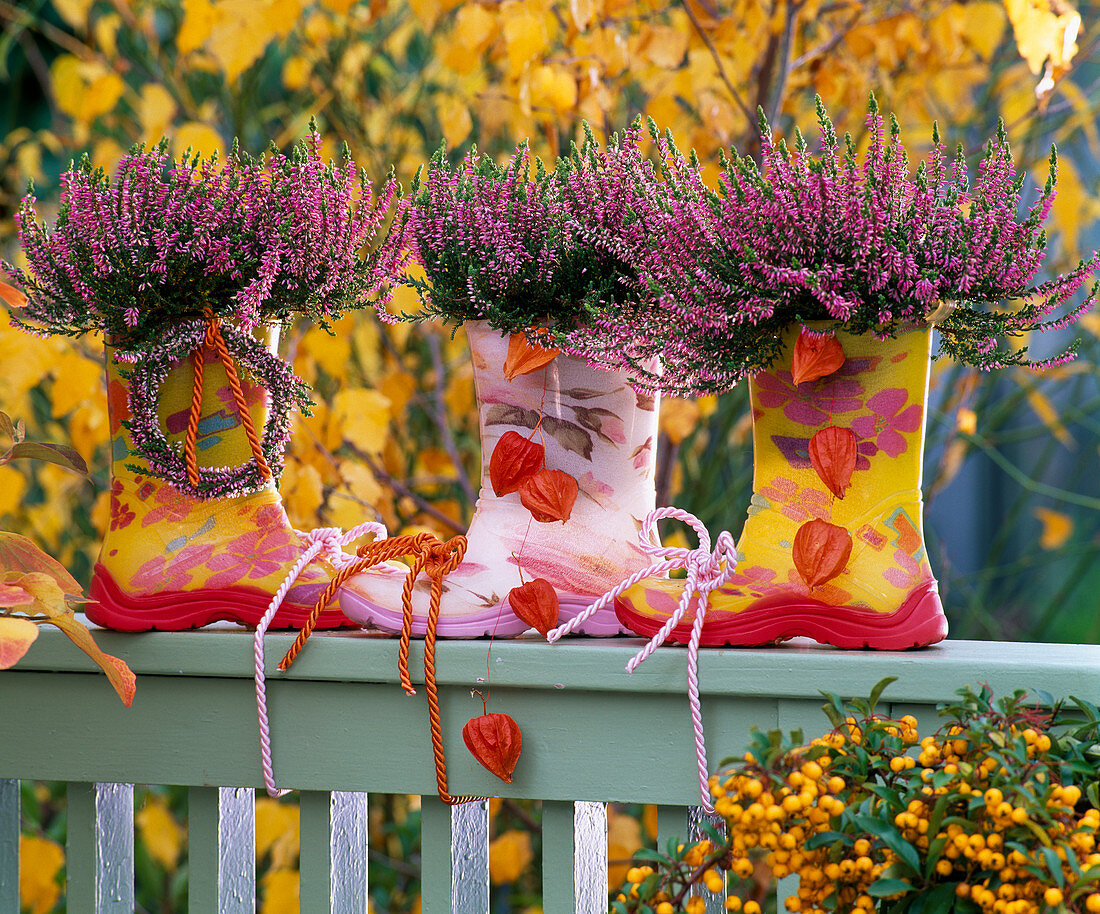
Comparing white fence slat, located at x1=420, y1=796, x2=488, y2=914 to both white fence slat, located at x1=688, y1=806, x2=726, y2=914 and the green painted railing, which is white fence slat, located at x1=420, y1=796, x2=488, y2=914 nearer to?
the green painted railing

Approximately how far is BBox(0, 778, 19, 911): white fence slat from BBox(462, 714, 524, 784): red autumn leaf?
36 centimetres

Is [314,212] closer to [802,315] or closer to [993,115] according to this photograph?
[802,315]

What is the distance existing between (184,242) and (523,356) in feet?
0.72

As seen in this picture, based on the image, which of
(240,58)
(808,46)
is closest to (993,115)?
(808,46)

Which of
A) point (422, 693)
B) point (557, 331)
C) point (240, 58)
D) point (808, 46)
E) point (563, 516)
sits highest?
point (808, 46)

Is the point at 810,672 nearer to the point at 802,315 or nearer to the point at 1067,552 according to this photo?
the point at 802,315

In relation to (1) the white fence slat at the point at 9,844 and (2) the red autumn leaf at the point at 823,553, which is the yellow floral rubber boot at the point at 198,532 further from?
(2) the red autumn leaf at the point at 823,553

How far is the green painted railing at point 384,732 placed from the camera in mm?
602

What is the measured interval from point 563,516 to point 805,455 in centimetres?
16

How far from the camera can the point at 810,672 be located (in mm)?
592

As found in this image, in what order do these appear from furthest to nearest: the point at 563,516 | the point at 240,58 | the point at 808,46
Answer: the point at 808,46 < the point at 240,58 < the point at 563,516

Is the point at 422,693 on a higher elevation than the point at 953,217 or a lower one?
lower

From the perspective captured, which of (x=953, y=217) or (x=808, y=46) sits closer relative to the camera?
(x=953, y=217)

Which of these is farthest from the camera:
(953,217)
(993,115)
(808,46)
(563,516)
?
(993,115)
